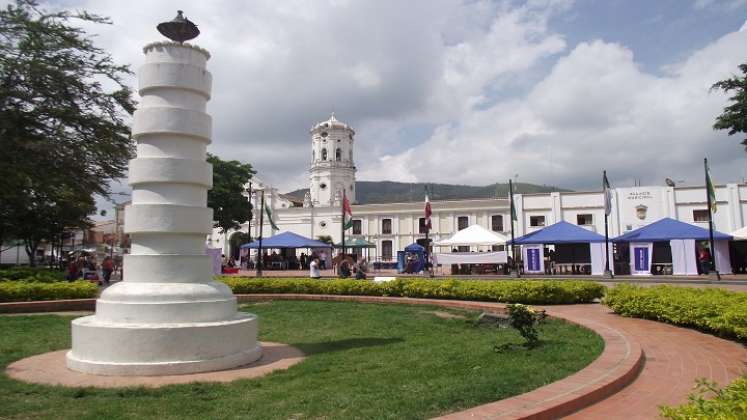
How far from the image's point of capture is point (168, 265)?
25.1 feet

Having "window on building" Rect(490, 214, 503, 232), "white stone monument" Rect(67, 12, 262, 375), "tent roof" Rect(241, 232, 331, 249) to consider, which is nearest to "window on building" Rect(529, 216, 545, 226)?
"window on building" Rect(490, 214, 503, 232)

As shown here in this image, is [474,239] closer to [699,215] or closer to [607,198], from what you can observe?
[607,198]

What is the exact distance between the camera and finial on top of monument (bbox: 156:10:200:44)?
8.08 metres

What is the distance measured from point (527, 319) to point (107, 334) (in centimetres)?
554

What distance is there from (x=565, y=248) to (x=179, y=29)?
28.6 meters

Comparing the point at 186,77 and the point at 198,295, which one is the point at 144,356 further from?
the point at 186,77

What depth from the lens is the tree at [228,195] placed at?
4694 centimetres

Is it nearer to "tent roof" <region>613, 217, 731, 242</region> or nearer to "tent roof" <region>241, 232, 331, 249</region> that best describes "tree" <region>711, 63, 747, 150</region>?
"tent roof" <region>613, 217, 731, 242</region>

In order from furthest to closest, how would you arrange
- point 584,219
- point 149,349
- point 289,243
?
point 584,219 < point 289,243 < point 149,349

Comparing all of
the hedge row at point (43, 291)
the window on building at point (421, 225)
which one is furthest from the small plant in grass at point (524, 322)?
the window on building at point (421, 225)

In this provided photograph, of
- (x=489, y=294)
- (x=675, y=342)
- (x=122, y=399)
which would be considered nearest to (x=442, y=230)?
(x=489, y=294)

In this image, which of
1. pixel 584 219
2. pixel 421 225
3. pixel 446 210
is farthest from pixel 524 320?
pixel 421 225

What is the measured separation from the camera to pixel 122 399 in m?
5.58

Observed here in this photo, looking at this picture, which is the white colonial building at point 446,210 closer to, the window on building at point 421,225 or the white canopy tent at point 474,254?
the window on building at point 421,225
